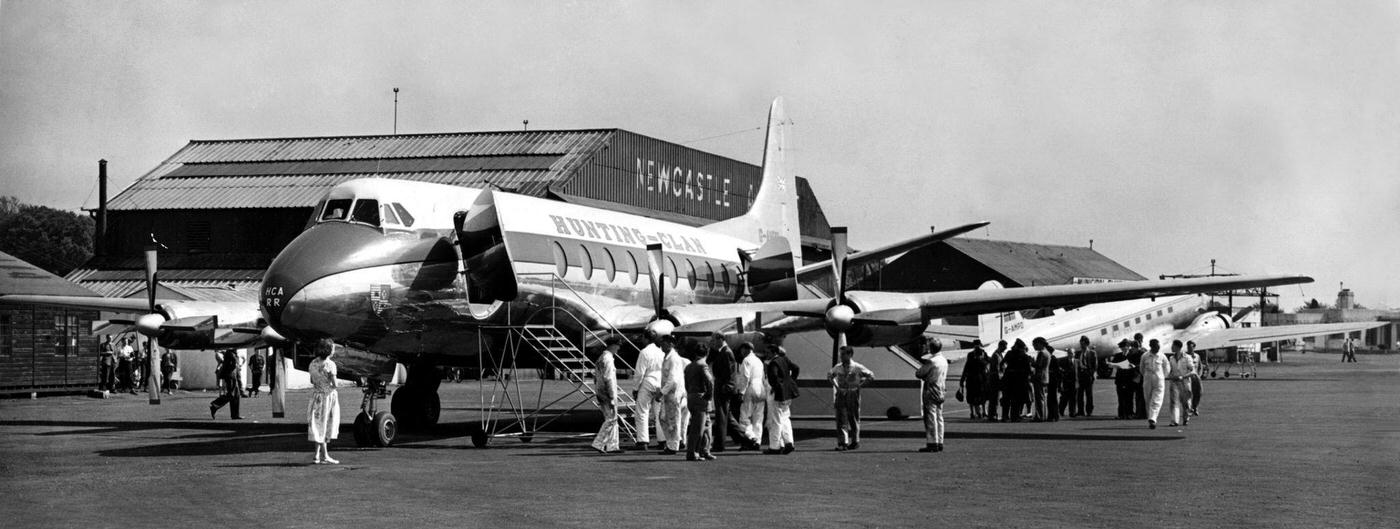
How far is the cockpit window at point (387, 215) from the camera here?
67.9 feet

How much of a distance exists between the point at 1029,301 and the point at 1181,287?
2578 millimetres

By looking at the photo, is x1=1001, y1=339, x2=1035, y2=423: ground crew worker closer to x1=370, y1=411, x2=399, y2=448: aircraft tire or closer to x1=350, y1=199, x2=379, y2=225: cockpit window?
x1=370, y1=411, x2=399, y2=448: aircraft tire

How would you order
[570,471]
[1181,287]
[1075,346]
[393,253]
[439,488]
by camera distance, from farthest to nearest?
1. [1075,346]
2. [1181,287]
3. [393,253]
4. [570,471]
5. [439,488]

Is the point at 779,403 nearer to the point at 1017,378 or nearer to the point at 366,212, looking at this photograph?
the point at 366,212

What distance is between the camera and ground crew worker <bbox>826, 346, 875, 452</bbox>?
66.7 ft

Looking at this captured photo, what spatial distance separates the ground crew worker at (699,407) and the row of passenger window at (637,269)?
4658mm

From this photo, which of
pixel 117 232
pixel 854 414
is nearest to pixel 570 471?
pixel 854 414

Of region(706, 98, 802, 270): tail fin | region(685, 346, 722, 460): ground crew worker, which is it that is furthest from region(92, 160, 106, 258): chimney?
region(685, 346, 722, 460): ground crew worker

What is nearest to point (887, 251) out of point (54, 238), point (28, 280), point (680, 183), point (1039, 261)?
point (28, 280)

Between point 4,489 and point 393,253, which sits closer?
point 4,489

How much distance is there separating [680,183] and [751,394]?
162 feet

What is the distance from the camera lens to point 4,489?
48.9 feet

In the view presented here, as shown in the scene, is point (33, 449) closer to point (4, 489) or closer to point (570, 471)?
point (4, 489)

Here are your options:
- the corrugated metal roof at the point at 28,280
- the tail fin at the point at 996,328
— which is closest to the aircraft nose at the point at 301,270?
the corrugated metal roof at the point at 28,280
